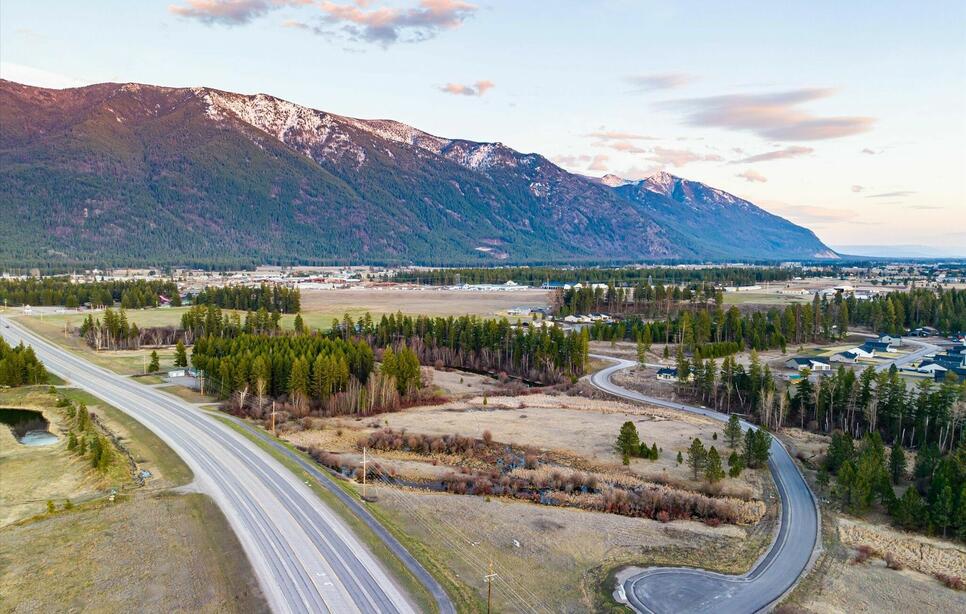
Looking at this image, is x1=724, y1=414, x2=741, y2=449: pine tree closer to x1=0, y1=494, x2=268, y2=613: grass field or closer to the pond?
x1=0, y1=494, x2=268, y2=613: grass field

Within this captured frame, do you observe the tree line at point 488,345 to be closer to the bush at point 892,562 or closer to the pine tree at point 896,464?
the pine tree at point 896,464

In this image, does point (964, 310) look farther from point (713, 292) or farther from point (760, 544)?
point (760, 544)

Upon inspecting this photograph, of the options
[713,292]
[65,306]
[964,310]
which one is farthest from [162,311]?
[964,310]

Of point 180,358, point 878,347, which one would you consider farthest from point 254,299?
point 878,347

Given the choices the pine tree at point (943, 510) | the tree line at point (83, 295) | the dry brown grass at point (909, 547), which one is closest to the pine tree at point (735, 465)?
the dry brown grass at point (909, 547)

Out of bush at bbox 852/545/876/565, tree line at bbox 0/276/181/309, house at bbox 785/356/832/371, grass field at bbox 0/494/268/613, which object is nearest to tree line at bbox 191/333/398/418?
grass field at bbox 0/494/268/613

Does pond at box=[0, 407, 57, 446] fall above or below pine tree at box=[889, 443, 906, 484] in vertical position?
below
